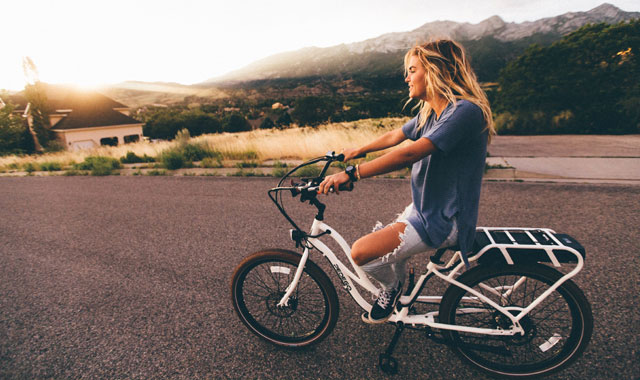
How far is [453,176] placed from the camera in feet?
5.77

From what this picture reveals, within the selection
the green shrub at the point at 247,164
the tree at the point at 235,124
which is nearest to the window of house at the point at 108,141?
the tree at the point at 235,124

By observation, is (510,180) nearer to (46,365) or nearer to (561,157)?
(561,157)

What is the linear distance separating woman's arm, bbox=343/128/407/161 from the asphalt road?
1.50m

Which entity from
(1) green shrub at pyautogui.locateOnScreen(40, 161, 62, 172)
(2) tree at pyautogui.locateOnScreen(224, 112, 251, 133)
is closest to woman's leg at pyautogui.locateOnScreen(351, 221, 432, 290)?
(1) green shrub at pyautogui.locateOnScreen(40, 161, 62, 172)

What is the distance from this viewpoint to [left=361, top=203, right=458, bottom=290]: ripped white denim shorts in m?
1.84

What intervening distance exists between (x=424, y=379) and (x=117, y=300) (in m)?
3.04

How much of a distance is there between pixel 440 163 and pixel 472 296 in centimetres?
98

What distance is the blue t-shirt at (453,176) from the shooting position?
1601mm

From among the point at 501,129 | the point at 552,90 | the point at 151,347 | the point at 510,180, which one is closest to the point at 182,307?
the point at 151,347

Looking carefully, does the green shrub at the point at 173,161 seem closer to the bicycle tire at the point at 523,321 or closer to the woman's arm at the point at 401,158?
the woman's arm at the point at 401,158

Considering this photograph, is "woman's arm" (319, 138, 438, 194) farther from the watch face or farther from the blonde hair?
the blonde hair

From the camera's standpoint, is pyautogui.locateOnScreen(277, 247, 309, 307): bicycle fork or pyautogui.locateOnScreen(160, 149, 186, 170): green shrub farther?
pyautogui.locateOnScreen(160, 149, 186, 170): green shrub

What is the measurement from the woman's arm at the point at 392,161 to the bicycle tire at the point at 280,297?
67 centimetres

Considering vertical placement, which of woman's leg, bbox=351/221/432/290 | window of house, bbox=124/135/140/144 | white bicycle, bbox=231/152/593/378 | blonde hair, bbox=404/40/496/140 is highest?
blonde hair, bbox=404/40/496/140
